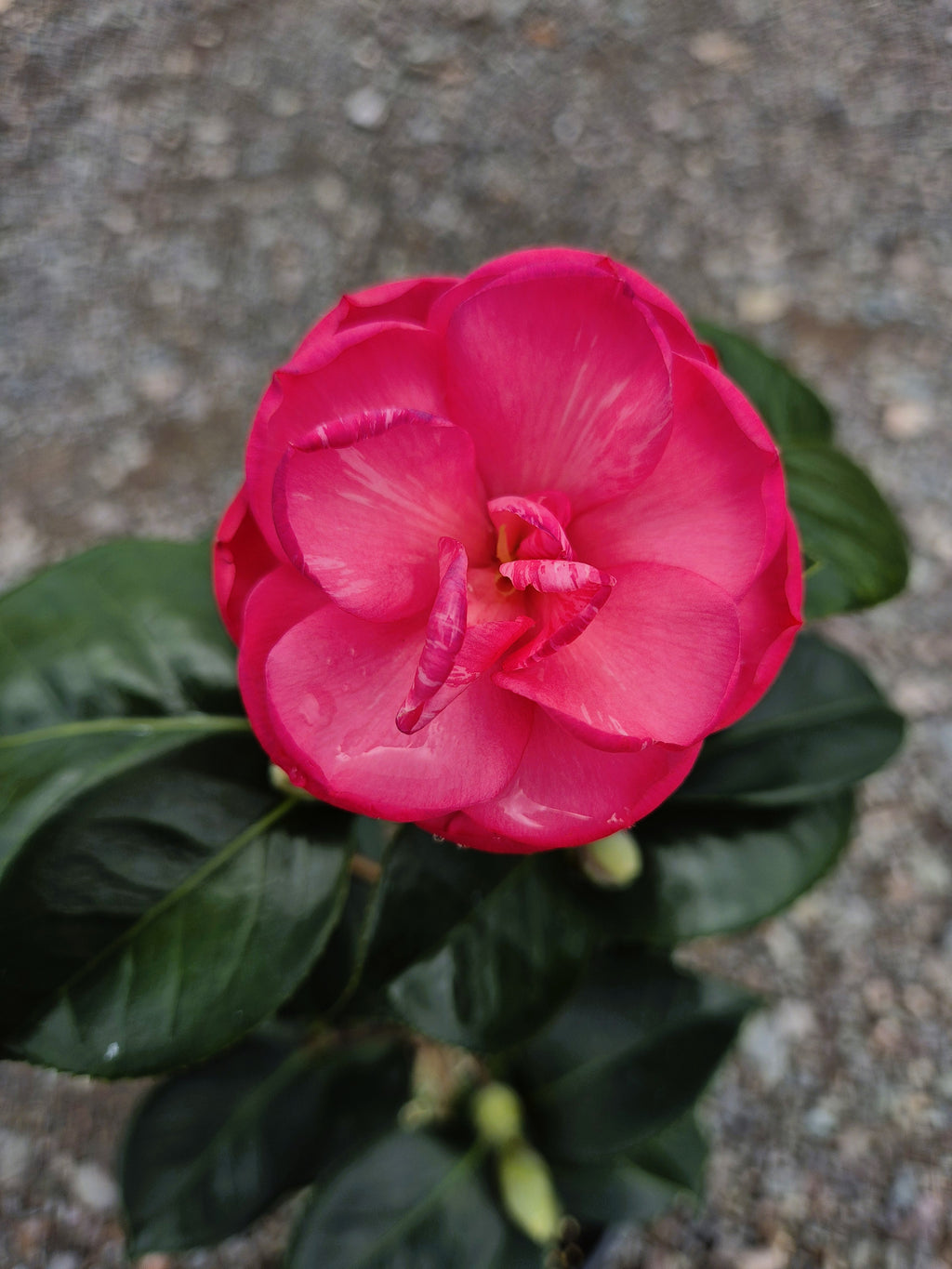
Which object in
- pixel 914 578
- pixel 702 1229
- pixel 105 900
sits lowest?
pixel 702 1229

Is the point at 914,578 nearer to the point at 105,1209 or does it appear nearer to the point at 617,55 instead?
the point at 617,55

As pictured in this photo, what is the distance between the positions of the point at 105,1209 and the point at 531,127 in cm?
154

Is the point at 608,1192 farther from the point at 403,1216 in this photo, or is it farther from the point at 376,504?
the point at 376,504

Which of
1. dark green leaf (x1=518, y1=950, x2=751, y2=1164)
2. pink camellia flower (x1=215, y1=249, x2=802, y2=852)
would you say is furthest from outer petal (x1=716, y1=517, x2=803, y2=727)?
dark green leaf (x1=518, y1=950, x2=751, y2=1164)

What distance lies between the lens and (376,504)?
0.43 m

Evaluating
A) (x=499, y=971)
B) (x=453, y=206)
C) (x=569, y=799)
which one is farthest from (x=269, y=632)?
(x=453, y=206)

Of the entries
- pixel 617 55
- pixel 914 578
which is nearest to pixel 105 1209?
pixel 914 578

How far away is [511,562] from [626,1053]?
1.61 ft

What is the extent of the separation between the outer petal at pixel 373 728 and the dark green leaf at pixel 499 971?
19cm

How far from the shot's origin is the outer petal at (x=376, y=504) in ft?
1.28

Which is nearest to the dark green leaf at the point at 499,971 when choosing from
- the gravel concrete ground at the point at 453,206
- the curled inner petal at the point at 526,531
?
the curled inner petal at the point at 526,531

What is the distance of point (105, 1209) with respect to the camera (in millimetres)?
1075

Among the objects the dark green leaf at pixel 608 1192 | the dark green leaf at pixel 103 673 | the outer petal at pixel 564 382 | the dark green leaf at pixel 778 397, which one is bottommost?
the dark green leaf at pixel 608 1192

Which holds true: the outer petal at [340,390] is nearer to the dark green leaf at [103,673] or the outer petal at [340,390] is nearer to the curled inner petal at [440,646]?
the curled inner petal at [440,646]
